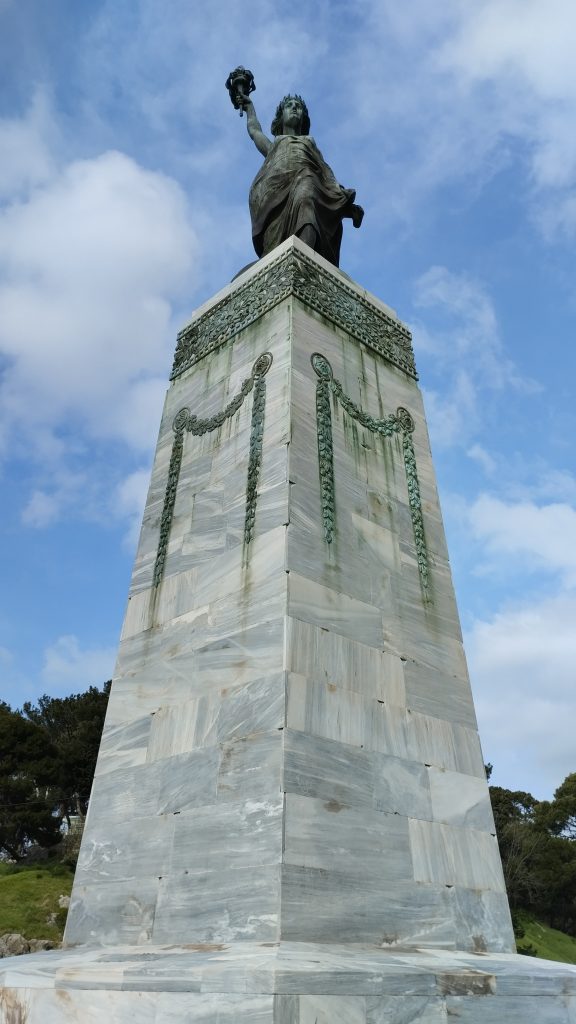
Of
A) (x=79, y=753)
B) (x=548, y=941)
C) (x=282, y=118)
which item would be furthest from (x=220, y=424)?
(x=548, y=941)

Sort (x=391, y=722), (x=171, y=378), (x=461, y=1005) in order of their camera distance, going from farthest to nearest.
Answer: (x=171, y=378) < (x=391, y=722) < (x=461, y=1005)

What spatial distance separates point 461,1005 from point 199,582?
397cm

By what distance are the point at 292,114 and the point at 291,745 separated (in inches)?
429

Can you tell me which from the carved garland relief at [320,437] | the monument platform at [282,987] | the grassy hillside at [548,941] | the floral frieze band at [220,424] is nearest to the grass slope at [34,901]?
the floral frieze band at [220,424]

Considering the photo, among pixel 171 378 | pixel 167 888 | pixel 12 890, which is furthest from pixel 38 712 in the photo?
pixel 167 888

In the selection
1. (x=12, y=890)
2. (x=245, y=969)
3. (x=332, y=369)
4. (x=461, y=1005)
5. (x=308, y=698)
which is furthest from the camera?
(x=12, y=890)

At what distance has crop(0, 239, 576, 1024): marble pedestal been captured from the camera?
4.14 meters

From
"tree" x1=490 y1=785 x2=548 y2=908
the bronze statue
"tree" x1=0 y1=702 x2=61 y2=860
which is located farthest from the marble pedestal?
"tree" x1=490 y1=785 x2=548 y2=908

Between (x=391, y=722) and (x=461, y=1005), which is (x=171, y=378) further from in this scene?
(x=461, y=1005)

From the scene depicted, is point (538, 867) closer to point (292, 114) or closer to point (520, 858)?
point (520, 858)

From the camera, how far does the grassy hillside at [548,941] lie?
96.4 feet

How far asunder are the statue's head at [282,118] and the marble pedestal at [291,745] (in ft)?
15.9

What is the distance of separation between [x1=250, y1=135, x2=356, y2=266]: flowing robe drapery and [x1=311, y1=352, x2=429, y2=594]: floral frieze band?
3.21m

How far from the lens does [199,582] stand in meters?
6.71
